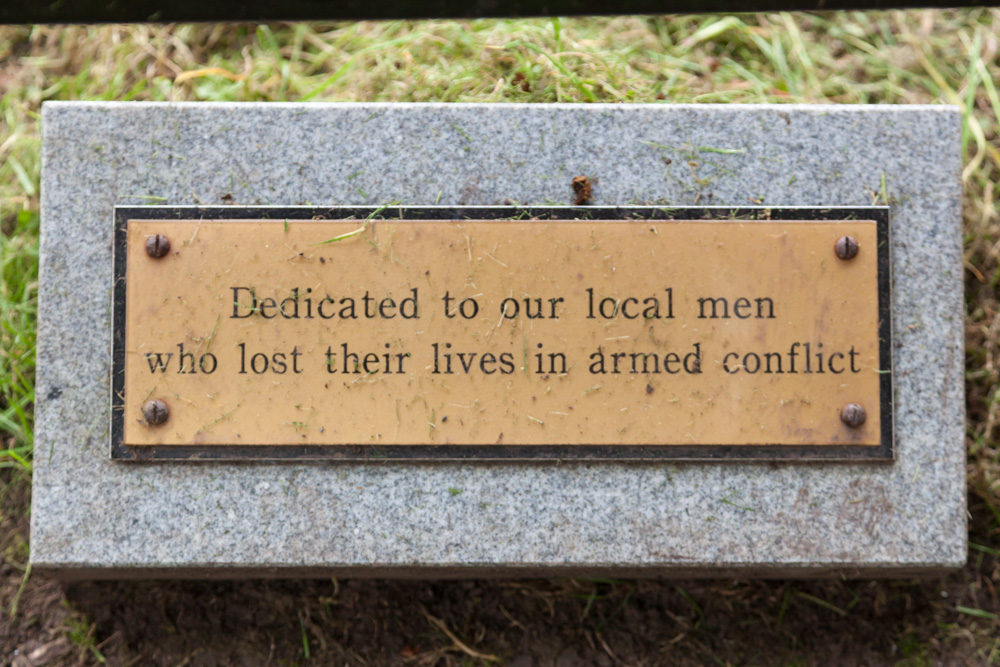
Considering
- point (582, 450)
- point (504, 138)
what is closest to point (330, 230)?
point (504, 138)

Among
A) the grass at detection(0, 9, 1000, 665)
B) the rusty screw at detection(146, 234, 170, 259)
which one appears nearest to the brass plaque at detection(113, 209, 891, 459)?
the rusty screw at detection(146, 234, 170, 259)

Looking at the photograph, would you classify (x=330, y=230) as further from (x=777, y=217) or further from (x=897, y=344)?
(x=897, y=344)

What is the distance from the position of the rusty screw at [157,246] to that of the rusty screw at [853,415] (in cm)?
164

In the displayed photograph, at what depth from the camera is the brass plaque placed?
1.70m

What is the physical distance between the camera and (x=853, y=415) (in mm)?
1700

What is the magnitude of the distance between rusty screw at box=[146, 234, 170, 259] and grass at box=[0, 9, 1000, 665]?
667 mm

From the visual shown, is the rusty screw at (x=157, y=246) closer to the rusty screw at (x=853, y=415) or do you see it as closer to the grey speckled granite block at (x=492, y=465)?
the grey speckled granite block at (x=492, y=465)

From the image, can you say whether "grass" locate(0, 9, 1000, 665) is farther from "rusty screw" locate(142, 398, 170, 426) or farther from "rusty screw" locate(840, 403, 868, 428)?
"rusty screw" locate(840, 403, 868, 428)

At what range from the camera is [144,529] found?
1.72m

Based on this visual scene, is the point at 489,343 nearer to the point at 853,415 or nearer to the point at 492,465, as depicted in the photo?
the point at 492,465

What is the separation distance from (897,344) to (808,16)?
1390mm

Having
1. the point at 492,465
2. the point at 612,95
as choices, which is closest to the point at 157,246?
the point at 492,465

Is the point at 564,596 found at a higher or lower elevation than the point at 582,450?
lower

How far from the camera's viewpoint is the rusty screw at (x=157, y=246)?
1706mm
